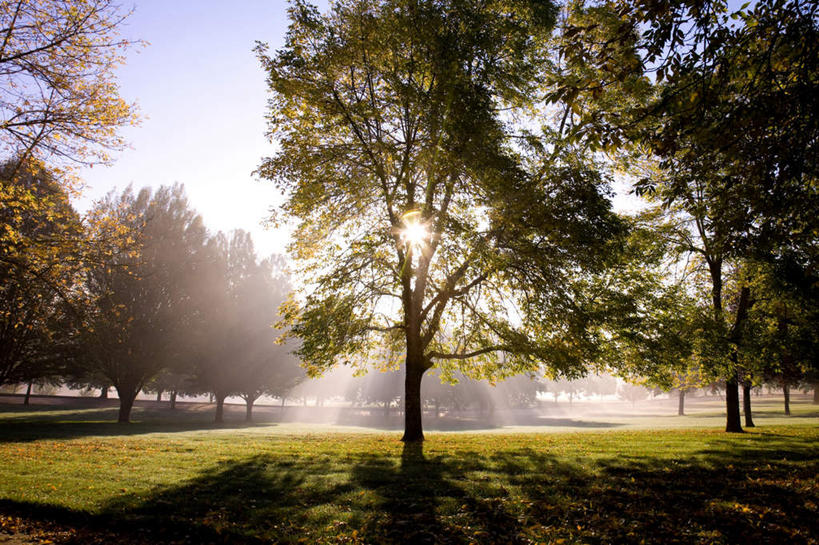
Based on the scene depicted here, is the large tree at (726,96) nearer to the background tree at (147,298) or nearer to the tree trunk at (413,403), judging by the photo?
the tree trunk at (413,403)

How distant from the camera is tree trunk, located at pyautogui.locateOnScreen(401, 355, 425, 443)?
15.1 meters

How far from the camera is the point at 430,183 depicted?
14.0 meters

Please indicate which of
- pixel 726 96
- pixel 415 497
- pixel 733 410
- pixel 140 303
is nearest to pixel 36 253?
pixel 415 497

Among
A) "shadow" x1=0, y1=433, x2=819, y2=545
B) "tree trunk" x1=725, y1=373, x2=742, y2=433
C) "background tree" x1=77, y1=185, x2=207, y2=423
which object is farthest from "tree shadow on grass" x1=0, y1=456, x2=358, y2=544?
"background tree" x1=77, y1=185, x2=207, y2=423

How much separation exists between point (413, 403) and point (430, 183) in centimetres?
805

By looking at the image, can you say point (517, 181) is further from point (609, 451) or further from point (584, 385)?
point (584, 385)

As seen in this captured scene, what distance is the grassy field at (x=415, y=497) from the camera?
5.66 metres

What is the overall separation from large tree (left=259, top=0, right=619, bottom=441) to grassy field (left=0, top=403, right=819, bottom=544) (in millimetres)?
4261

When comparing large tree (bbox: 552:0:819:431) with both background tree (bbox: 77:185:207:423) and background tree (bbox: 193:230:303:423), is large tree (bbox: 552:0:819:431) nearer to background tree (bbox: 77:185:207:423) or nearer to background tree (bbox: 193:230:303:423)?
background tree (bbox: 77:185:207:423)

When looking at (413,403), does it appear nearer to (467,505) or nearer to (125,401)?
(467,505)

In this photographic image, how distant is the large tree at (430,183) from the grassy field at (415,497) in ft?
14.0

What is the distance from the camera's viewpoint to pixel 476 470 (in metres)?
9.41

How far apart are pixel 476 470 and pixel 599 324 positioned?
267 inches

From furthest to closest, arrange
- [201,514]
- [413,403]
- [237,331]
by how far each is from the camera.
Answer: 1. [237,331]
2. [413,403]
3. [201,514]
